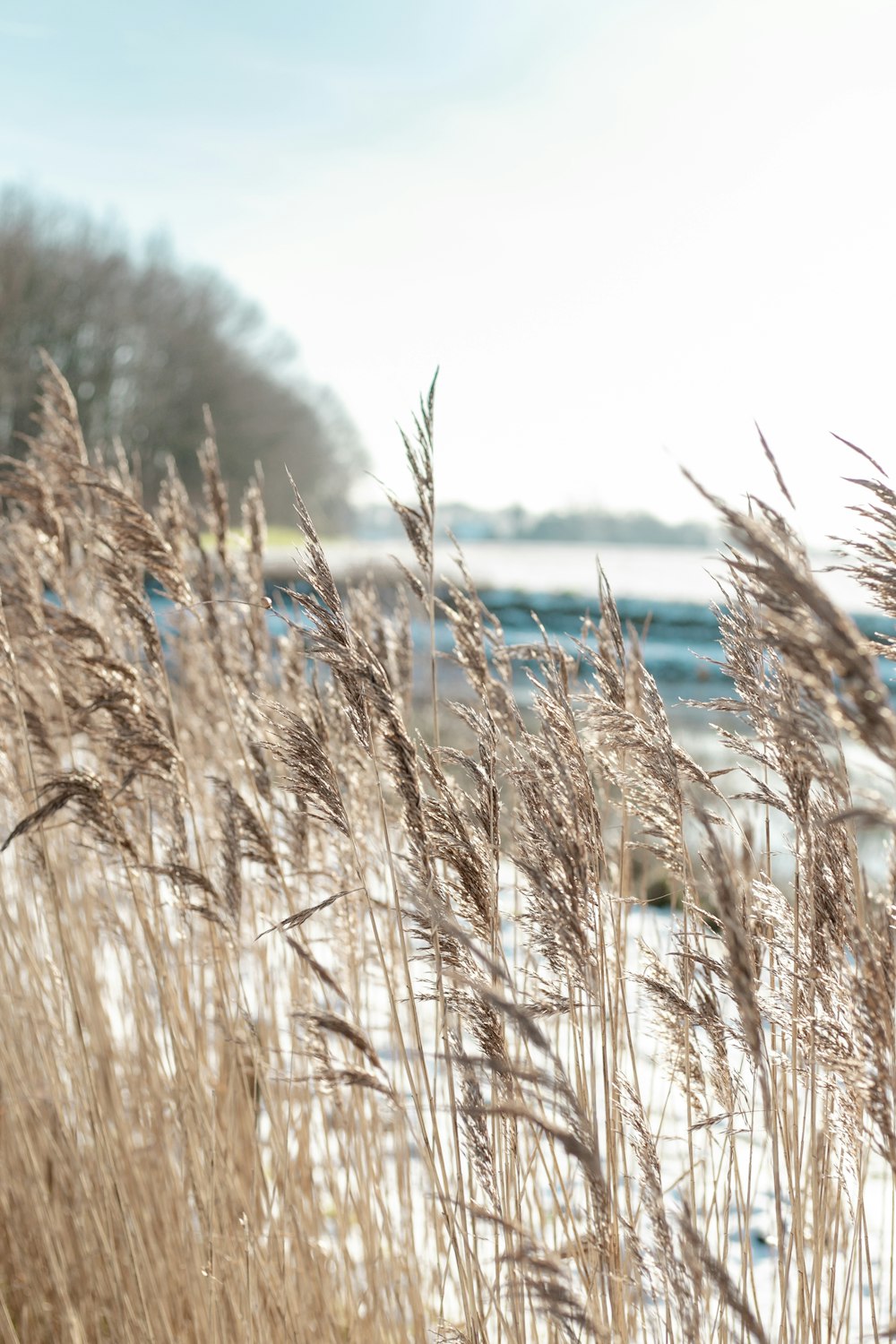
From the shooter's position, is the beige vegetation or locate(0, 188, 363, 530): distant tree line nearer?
the beige vegetation

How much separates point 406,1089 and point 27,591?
6.60 feet

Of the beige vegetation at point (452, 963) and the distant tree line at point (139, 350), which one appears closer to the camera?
the beige vegetation at point (452, 963)

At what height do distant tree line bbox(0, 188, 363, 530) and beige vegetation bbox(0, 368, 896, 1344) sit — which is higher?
distant tree line bbox(0, 188, 363, 530)

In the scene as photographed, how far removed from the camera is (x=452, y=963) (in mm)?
1390

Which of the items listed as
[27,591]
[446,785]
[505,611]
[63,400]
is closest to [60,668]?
[27,591]

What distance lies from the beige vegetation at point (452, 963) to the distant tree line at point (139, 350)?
22.8m

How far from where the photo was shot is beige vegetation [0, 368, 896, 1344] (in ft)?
4.05

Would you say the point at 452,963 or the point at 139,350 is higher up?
the point at 139,350

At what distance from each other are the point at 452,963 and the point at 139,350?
33008 millimetres

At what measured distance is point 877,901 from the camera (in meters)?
1.31

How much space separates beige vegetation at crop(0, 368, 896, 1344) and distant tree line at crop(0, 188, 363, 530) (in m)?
22.8

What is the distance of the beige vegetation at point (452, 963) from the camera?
124cm

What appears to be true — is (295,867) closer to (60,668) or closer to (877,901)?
(60,668)

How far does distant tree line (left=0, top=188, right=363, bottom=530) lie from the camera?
27016mm
